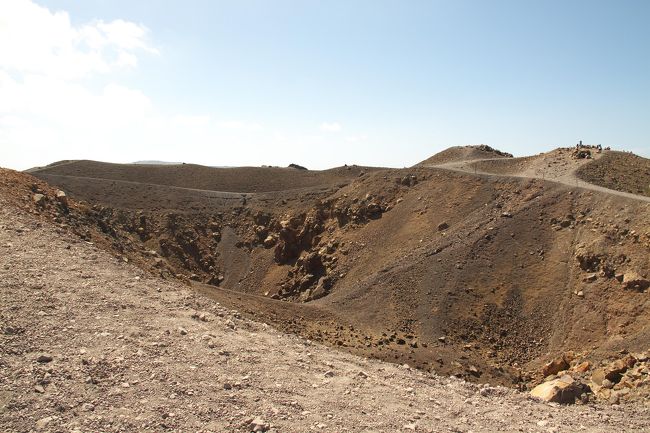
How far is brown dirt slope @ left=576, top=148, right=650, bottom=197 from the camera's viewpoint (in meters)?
32.1

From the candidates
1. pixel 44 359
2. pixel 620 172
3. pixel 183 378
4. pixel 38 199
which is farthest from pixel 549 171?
pixel 44 359

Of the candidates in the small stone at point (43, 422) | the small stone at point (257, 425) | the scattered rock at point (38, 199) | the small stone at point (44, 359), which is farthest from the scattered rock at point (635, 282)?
the scattered rock at point (38, 199)

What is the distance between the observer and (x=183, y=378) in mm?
9445

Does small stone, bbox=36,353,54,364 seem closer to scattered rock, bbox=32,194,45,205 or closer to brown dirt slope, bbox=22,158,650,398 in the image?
brown dirt slope, bbox=22,158,650,398

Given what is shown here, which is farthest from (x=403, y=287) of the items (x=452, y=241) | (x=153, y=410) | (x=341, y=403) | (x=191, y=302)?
(x=153, y=410)

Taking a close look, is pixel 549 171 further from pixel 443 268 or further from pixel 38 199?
pixel 38 199

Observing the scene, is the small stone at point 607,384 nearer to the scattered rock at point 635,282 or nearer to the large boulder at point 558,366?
the large boulder at point 558,366

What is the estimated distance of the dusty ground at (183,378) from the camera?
8.17 metres

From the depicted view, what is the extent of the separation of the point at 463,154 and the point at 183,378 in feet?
151

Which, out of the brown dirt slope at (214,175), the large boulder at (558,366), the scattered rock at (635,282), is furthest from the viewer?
the brown dirt slope at (214,175)

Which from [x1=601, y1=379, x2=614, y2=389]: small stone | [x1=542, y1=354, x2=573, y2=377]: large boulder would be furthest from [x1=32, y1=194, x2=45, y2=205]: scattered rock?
[x1=601, y1=379, x2=614, y2=389]: small stone

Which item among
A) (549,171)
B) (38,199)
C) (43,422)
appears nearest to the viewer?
(43,422)

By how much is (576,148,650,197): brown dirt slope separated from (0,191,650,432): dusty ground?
82.9 feet

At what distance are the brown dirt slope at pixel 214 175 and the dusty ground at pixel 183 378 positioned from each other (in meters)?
36.8
